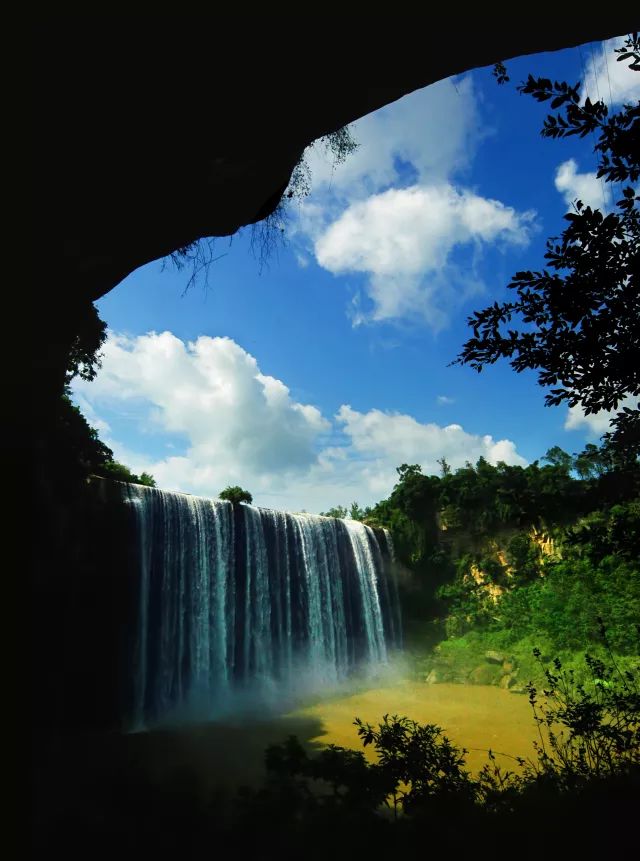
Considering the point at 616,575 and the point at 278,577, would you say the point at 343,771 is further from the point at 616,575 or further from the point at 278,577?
the point at 616,575

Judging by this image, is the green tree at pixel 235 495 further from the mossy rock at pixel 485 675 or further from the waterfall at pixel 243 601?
the mossy rock at pixel 485 675

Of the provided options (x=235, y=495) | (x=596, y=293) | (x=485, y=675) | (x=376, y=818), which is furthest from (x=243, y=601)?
(x=596, y=293)

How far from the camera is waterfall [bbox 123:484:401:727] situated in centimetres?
1666

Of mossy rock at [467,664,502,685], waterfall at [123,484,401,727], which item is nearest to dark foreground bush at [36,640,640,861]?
waterfall at [123,484,401,727]

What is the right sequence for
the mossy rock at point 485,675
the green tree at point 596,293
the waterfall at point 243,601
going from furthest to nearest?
the mossy rock at point 485,675 < the waterfall at point 243,601 < the green tree at point 596,293

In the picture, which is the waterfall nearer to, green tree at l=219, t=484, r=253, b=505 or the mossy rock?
green tree at l=219, t=484, r=253, b=505

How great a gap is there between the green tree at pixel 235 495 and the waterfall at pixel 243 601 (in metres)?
0.43

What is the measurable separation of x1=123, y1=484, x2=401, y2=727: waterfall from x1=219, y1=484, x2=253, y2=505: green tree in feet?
1.42

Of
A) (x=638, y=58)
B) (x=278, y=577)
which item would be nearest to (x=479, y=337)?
(x=638, y=58)

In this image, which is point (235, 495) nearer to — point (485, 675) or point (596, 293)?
point (485, 675)

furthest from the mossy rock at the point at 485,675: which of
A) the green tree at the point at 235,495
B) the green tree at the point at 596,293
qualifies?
the green tree at the point at 596,293

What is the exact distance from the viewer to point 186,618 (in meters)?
17.8

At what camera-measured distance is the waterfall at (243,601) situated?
54.6 feet

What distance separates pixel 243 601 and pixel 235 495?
4465mm
